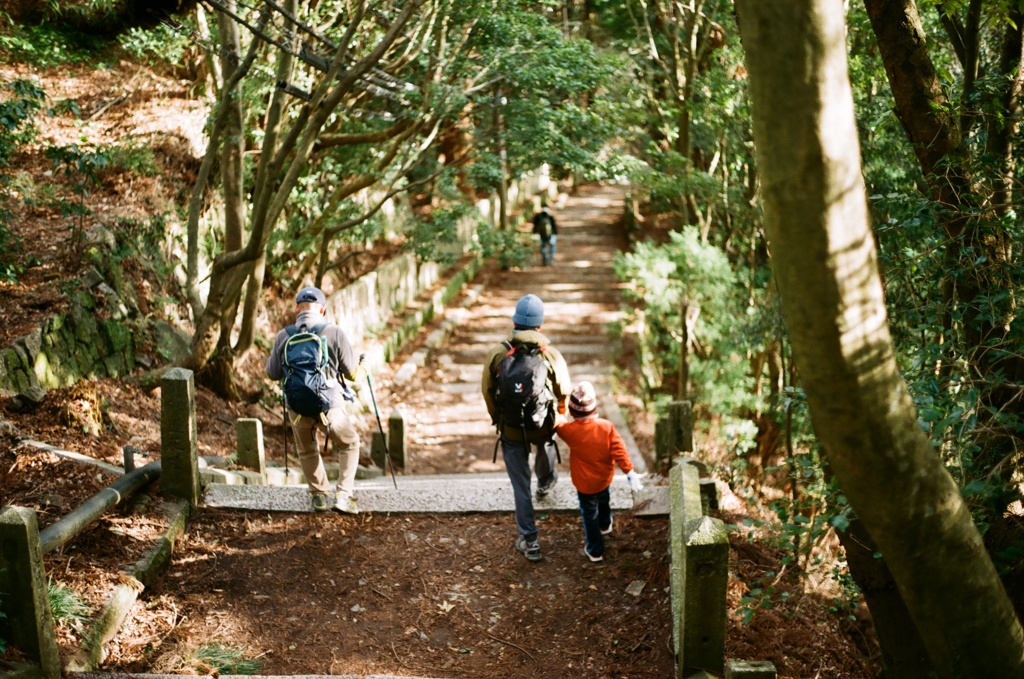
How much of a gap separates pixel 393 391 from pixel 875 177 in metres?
8.86

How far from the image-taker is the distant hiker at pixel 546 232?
78.1 feet

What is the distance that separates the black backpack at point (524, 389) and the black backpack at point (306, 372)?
1.43 metres

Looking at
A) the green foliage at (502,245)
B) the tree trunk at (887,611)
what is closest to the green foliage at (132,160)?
the green foliage at (502,245)

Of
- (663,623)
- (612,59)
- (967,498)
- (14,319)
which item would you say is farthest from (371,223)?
(967,498)

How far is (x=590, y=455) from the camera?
249 inches

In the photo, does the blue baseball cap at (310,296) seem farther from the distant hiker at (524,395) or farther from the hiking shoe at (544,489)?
the hiking shoe at (544,489)

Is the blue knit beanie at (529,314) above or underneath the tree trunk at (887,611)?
above

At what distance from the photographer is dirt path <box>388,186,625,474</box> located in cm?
1384

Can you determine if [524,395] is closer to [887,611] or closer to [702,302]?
[887,611]

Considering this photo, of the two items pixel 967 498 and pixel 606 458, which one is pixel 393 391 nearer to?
pixel 606 458

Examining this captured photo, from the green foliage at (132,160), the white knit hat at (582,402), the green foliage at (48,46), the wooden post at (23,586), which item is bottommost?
the wooden post at (23,586)

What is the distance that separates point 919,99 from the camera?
528 cm

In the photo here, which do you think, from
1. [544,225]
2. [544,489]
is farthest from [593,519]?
[544,225]

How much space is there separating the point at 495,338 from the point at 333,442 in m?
12.1
